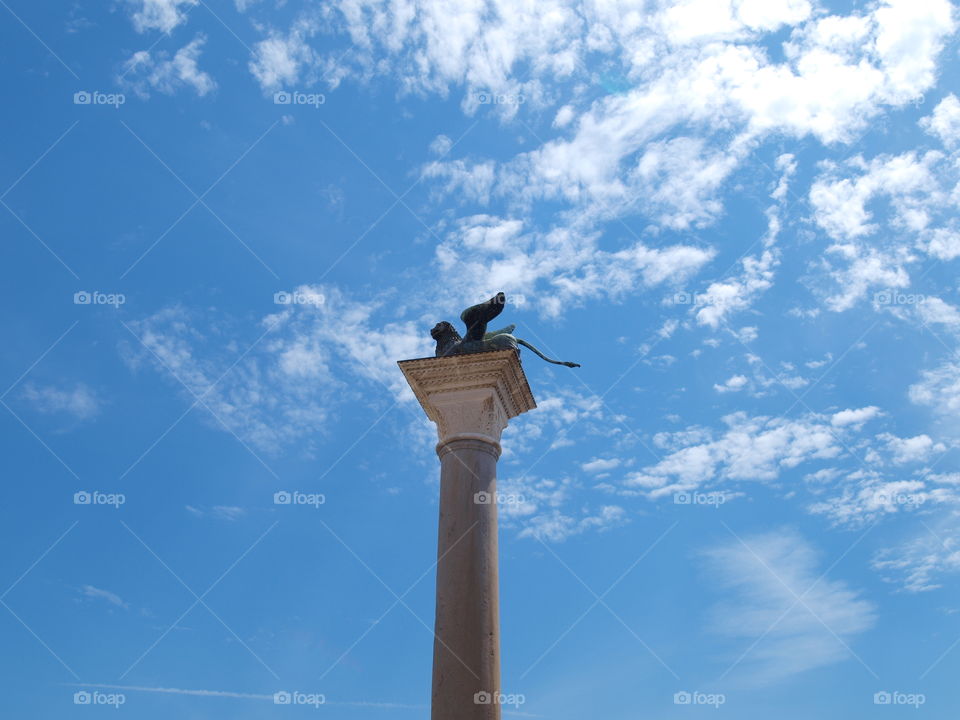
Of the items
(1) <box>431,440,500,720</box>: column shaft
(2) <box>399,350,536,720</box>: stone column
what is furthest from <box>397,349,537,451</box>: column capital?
(1) <box>431,440,500,720</box>: column shaft

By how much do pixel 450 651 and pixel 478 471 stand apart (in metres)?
2.65

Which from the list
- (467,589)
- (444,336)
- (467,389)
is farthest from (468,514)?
(444,336)

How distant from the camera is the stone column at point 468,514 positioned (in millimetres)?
10375

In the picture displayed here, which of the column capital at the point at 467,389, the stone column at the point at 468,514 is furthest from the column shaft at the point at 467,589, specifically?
the column capital at the point at 467,389

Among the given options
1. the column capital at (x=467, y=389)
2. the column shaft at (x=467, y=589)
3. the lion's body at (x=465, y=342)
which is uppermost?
the lion's body at (x=465, y=342)

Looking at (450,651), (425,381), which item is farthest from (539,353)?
(450,651)

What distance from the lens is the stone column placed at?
10.4 metres

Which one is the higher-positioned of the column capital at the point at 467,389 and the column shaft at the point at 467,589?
the column capital at the point at 467,389

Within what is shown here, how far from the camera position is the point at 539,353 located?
13984 mm

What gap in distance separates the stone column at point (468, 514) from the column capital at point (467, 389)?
0.05 feet

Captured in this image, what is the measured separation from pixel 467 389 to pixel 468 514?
2151 millimetres

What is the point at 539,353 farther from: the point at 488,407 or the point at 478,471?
the point at 478,471

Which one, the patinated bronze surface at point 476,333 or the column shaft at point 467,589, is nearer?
the column shaft at point 467,589

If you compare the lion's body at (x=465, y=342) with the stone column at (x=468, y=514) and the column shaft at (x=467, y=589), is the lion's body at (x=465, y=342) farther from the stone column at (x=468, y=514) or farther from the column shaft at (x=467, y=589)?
the column shaft at (x=467, y=589)
